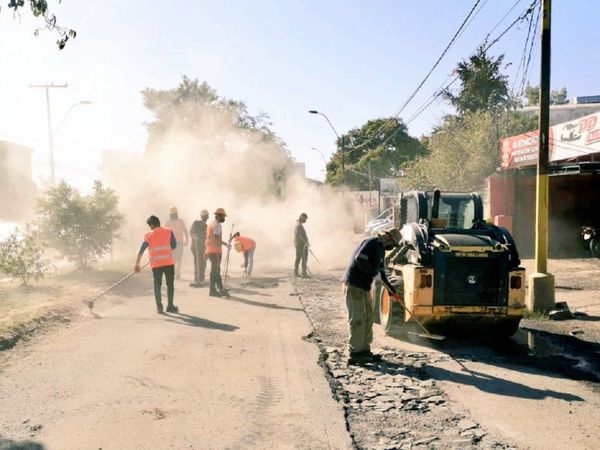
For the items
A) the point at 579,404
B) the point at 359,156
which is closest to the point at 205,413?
the point at 579,404

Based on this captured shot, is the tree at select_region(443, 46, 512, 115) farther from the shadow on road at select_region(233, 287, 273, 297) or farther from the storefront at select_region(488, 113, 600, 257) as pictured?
the shadow on road at select_region(233, 287, 273, 297)

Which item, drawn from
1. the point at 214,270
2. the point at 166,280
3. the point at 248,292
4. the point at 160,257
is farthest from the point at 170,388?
the point at 248,292

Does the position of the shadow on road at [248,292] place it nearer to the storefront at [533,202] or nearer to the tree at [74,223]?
the tree at [74,223]

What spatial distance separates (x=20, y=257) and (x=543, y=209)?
10348 millimetres

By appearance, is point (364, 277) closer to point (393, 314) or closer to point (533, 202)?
point (393, 314)

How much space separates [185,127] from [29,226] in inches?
1168

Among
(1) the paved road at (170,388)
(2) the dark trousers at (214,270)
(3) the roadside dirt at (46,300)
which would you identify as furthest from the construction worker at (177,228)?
(1) the paved road at (170,388)

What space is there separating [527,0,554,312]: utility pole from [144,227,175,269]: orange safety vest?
21.2 feet

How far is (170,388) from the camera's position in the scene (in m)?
5.33

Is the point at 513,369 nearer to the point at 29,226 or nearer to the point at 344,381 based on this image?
the point at 344,381

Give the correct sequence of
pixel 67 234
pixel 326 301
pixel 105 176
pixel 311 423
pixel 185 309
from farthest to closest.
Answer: pixel 105 176
pixel 67 234
pixel 326 301
pixel 185 309
pixel 311 423

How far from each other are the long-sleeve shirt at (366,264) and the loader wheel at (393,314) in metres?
1.17

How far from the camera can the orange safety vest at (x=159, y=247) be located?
30.9ft

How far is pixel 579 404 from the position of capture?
5.02 meters
